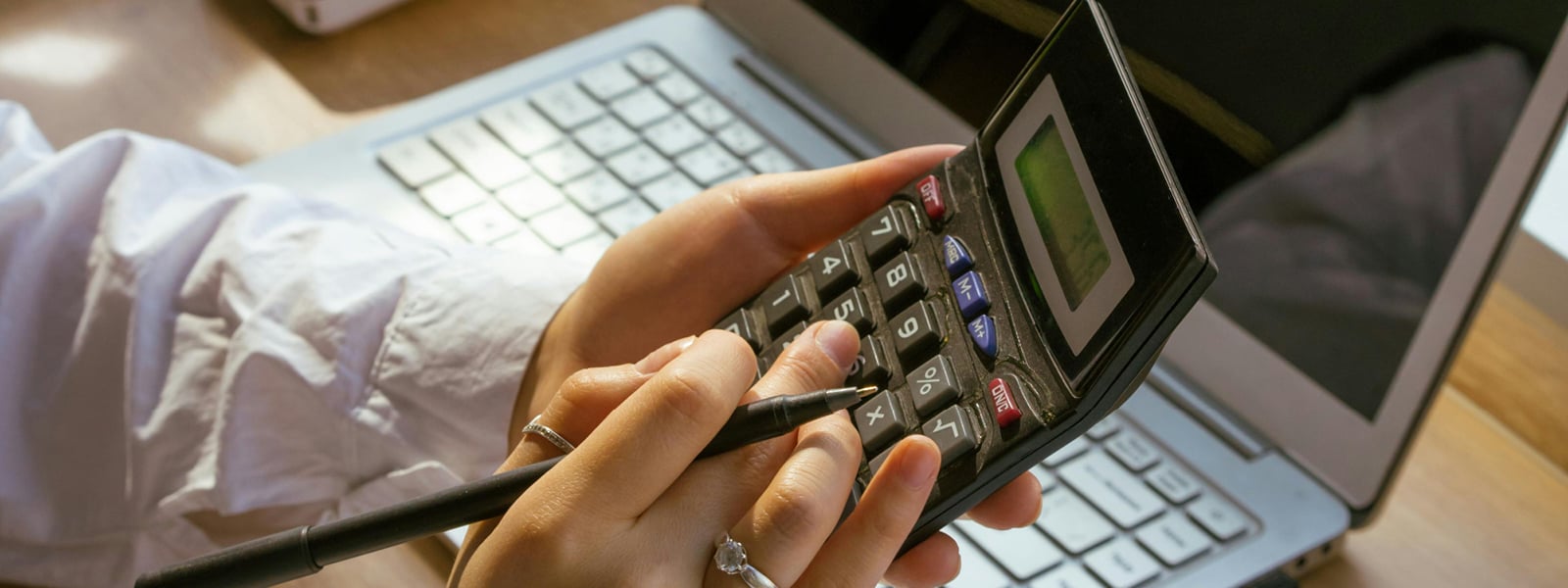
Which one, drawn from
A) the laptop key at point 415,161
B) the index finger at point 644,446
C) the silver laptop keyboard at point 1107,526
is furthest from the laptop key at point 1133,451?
the laptop key at point 415,161

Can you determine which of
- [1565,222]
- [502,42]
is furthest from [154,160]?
[1565,222]

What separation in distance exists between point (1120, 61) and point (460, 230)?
0.36 metres

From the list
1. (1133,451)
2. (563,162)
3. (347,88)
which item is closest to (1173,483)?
(1133,451)

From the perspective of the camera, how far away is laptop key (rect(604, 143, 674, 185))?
700mm

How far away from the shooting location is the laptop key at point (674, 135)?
0.72 m

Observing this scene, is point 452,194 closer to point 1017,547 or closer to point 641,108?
point 641,108

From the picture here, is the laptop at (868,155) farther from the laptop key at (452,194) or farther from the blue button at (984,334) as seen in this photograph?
the blue button at (984,334)

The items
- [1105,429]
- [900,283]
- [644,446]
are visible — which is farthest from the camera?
[1105,429]

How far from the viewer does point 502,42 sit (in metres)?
0.83

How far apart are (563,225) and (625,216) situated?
0.03 meters

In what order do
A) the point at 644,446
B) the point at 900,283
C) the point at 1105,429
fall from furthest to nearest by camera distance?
the point at 1105,429, the point at 900,283, the point at 644,446

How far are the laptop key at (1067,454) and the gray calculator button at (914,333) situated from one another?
130 mm

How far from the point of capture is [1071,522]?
0.55m

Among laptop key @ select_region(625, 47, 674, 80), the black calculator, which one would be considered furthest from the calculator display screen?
laptop key @ select_region(625, 47, 674, 80)
